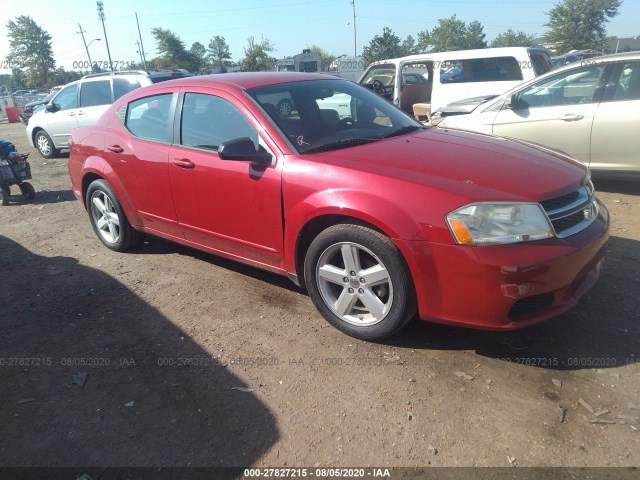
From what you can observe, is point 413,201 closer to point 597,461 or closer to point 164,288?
point 597,461

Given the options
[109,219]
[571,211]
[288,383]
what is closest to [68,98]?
[109,219]

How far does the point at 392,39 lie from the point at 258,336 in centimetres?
5187

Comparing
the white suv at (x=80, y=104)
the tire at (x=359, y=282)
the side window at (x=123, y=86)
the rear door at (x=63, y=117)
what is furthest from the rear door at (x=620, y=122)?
the rear door at (x=63, y=117)

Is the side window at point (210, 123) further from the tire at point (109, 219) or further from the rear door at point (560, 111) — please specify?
the rear door at point (560, 111)

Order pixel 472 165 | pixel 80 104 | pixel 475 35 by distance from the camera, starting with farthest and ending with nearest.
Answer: pixel 475 35
pixel 80 104
pixel 472 165

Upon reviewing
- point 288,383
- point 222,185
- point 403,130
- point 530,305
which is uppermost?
point 403,130

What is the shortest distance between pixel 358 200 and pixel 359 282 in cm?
53

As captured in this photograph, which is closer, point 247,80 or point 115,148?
point 247,80

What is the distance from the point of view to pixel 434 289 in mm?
2729

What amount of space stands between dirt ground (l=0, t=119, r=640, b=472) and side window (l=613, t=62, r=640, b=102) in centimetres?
235

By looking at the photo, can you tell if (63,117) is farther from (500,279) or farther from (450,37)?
(450,37)

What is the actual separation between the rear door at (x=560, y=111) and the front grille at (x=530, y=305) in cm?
393

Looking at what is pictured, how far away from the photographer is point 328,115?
378 cm

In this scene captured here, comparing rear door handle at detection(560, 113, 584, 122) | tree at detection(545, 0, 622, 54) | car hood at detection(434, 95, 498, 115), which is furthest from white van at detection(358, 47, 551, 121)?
tree at detection(545, 0, 622, 54)
